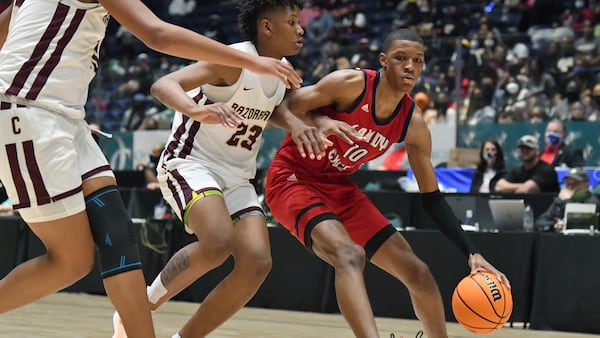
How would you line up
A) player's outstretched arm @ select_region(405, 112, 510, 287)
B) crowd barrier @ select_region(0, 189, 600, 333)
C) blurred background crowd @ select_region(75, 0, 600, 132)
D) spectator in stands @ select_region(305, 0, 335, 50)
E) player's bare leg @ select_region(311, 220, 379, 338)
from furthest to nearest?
spectator in stands @ select_region(305, 0, 335, 50) < blurred background crowd @ select_region(75, 0, 600, 132) < crowd barrier @ select_region(0, 189, 600, 333) < player's outstretched arm @ select_region(405, 112, 510, 287) < player's bare leg @ select_region(311, 220, 379, 338)

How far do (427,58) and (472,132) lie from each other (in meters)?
1.10

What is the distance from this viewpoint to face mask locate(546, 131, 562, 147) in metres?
11.2

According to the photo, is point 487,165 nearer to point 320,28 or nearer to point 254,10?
point 254,10

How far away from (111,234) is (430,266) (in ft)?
17.6

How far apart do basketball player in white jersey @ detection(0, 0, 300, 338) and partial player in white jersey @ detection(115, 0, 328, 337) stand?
36.4 inches

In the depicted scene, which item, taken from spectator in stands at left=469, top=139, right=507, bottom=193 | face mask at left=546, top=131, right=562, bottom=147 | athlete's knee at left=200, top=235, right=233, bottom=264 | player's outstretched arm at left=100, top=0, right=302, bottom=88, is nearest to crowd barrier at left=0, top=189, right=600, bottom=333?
spectator in stands at left=469, top=139, right=507, bottom=193

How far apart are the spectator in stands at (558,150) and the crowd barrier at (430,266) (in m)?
1.34

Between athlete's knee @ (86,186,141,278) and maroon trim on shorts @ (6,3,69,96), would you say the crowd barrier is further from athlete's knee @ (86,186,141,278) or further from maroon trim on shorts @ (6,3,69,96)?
maroon trim on shorts @ (6,3,69,96)

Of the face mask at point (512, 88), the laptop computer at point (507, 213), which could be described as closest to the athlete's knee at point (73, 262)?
the laptop computer at point (507, 213)

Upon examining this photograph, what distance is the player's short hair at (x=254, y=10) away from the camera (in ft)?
17.8

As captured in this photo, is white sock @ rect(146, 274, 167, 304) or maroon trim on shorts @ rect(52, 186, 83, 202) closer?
maroon trim on shorts @ rect(52, 186, 83, 202)

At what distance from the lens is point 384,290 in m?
9.23

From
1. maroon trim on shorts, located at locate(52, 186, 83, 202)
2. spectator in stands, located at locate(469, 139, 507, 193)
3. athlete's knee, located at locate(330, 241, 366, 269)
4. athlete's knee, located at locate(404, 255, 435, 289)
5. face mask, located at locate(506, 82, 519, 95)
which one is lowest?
spectator in stands, located at locate(469, 139, 507, 193)

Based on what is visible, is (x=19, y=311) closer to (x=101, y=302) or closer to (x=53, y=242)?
(x=101, y=302)
